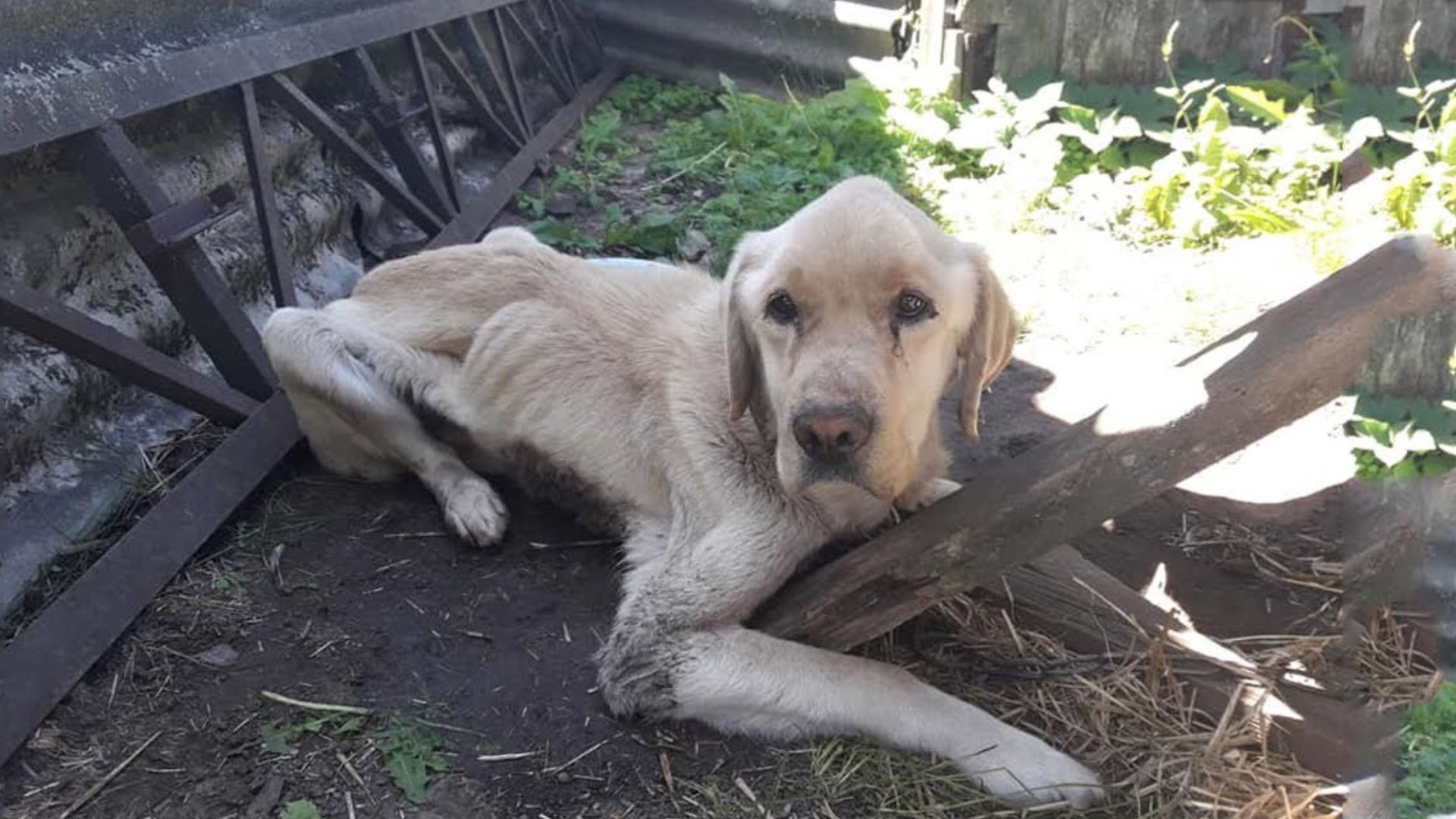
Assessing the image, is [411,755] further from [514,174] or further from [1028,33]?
[1028,33]

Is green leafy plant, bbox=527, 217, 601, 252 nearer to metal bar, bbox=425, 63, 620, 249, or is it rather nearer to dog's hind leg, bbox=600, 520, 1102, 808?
metal bar, bbox=425, 63, 620, 249

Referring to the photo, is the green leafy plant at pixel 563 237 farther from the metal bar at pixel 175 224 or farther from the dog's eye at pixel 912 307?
the dog's eye at pixel 912 307

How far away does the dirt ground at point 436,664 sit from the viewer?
10.7 feet

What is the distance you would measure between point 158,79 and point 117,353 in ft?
3.36

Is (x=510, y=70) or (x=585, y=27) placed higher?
(x=510, y=70)

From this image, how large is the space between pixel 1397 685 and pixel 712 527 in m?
1.89

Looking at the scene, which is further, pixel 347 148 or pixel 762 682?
pixel 347 148

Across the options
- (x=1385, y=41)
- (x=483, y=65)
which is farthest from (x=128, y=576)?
(x=1385, y=41)

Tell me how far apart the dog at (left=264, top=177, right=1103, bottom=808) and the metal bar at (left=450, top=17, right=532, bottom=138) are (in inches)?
129

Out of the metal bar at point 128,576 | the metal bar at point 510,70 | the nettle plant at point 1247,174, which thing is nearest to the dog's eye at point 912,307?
the metal bar at point 128,576

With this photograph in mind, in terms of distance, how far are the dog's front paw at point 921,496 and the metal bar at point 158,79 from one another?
2.75 meters

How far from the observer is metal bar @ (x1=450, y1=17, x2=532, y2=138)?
7691mm

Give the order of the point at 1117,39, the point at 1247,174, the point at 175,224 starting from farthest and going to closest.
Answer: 1. the point at 1117,39
2. the point at 1247,174
3. the point at 175,224

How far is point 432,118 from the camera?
21.7 feet
